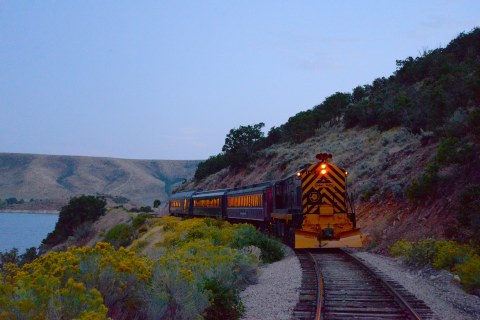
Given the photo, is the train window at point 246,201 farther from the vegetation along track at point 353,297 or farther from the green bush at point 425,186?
the vegetation along track at point 353,297

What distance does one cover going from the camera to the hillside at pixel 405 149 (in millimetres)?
21500

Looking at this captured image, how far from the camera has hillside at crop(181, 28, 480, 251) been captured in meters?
21.5

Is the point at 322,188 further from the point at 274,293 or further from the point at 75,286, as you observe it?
the point at 75,286

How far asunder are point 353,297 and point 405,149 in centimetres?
2317

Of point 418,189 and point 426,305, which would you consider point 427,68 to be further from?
point 426,305

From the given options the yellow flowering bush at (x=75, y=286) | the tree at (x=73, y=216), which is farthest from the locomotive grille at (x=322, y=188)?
the tree at (x=73, y=216)

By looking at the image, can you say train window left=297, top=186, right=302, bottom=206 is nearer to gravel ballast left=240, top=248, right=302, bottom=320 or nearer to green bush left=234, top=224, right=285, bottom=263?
green bush left=234, top=224, right=285, bottom=263

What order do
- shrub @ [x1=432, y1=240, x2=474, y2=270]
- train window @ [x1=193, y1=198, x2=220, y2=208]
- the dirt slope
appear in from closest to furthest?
shrub @ [x1=432, y1=240, x2=474, y2=270], the dirt slope, train window @ [x1=193, y1=198, x2=220, y2=208]

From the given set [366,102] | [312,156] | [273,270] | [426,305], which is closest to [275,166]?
[312,156]

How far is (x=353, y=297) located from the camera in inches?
453

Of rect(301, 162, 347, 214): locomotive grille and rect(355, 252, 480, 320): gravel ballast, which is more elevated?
rect(301, 162, 347, 214): locomotive grille

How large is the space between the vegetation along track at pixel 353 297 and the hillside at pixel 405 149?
4.78m

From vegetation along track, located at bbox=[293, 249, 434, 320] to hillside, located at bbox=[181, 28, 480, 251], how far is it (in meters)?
4.78

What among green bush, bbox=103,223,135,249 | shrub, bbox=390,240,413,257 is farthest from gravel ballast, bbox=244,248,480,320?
green bush, bbox=103,223,135,249
